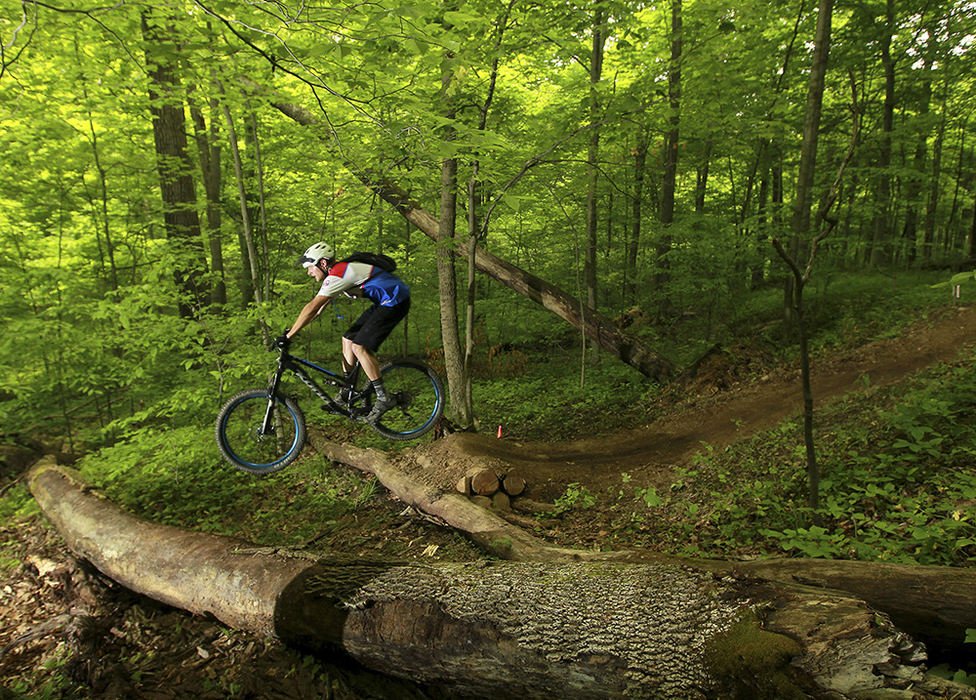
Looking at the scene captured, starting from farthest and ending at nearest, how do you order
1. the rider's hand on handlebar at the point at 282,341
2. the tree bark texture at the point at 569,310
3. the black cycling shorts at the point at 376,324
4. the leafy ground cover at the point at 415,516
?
the tree bark texture at the point at 569,310 < the black cycling shorts at the point at 376,324 < the rider's hand on handlebar at the point at 282,341 < the leafy ground cover at the point at 415,516

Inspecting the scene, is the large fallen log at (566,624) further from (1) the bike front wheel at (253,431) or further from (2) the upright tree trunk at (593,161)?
(2) the upright tree trunk at (593,161)

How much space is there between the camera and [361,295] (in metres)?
5.23

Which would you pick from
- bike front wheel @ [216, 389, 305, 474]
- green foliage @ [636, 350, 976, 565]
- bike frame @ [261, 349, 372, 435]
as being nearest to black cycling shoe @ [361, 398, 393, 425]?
bike frame @ [261, 349, 372, 435]

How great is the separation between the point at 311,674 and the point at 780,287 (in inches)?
642

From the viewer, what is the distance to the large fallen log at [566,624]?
1.94 metres

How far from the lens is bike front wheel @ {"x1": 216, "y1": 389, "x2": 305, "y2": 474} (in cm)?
545

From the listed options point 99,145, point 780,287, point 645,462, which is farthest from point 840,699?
point 780,287

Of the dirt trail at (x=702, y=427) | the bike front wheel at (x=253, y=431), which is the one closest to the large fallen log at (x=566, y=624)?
the bike front wheel at (x=253, y=431)

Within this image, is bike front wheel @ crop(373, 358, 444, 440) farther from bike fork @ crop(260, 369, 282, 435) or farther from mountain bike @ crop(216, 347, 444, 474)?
bike fork @ crop(260, 369, 282, 435)

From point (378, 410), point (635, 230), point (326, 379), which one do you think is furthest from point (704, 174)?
point (326, 379)

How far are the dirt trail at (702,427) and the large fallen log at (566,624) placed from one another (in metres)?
2.46

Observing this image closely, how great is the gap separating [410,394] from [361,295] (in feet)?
4.94

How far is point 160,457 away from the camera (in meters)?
5.93

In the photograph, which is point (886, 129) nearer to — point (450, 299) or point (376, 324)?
point (450, 299)
